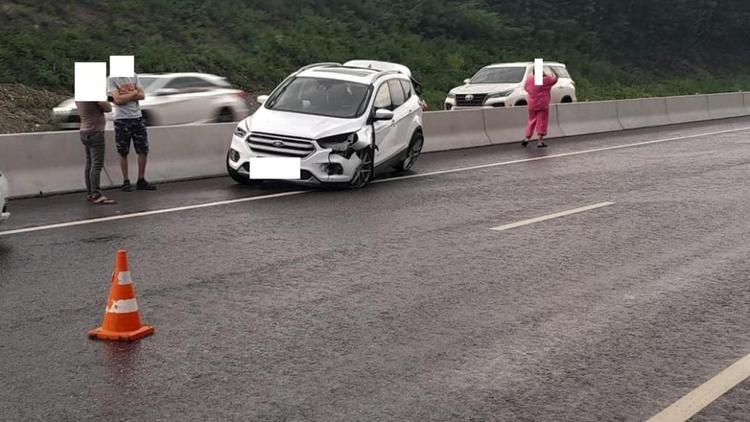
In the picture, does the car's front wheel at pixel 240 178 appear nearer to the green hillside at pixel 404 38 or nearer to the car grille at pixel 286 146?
the car grille at pixel 286 146

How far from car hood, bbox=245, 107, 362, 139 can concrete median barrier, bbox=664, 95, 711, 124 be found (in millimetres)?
19164

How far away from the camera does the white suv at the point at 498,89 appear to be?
25.9 meters

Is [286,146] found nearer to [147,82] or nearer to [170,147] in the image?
[170,147]

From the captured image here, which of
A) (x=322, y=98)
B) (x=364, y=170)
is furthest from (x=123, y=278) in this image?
(x=322, y=98)

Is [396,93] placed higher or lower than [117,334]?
higher

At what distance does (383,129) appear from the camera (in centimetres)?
1504

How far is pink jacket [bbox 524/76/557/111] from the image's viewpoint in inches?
835

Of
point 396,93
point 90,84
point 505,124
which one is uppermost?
point 90,84

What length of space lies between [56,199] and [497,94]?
15150 millimetres

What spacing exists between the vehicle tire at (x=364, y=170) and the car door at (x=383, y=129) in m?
0.26

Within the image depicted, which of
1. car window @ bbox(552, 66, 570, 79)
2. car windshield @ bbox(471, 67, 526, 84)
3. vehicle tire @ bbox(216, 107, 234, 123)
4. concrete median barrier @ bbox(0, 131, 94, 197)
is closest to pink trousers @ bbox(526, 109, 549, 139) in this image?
car windshield @ bbox(471, 67, 526, 84)

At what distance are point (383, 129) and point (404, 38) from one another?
27716 millimetres

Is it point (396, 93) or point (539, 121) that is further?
point (539, 121)

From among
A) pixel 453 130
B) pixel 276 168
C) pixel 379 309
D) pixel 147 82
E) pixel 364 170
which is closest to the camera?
pixel 379 309
